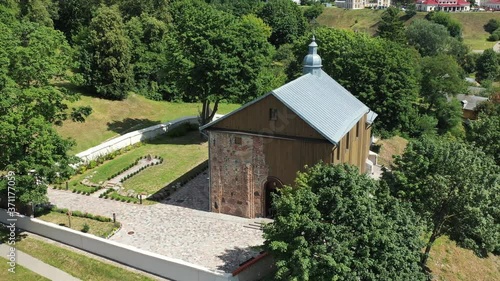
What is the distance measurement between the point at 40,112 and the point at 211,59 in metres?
16.0

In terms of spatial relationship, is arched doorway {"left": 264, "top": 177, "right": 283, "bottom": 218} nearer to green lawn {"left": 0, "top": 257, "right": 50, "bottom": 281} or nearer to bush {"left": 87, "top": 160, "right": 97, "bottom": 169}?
green lawn {"left": 0, "top": 257, "right": 50, "bottom": 281}

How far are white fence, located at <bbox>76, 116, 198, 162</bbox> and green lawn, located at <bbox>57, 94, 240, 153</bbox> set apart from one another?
212cm

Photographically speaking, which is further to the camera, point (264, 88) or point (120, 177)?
point (264, 88)

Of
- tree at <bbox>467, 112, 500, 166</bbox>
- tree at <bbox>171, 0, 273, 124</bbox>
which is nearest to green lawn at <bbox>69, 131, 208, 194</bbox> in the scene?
tree at <bbox>171, 0, 273, 124</bbox>

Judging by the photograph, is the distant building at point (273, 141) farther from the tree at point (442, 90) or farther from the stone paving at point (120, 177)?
the tree at point (442, 90)

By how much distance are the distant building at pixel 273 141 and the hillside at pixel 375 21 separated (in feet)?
281

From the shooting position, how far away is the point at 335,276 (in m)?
17.3

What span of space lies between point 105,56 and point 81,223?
1090 inches

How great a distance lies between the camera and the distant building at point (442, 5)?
13000 centimetres

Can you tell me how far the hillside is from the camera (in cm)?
10914

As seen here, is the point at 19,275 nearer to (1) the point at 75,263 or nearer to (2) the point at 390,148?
(1) the point at 75,263

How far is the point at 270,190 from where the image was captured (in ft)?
89.3

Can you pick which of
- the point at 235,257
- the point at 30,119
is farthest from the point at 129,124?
the point at 235,257

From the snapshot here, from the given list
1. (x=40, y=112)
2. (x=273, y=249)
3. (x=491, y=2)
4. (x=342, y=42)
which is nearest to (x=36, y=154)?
(x=40, y=112)
